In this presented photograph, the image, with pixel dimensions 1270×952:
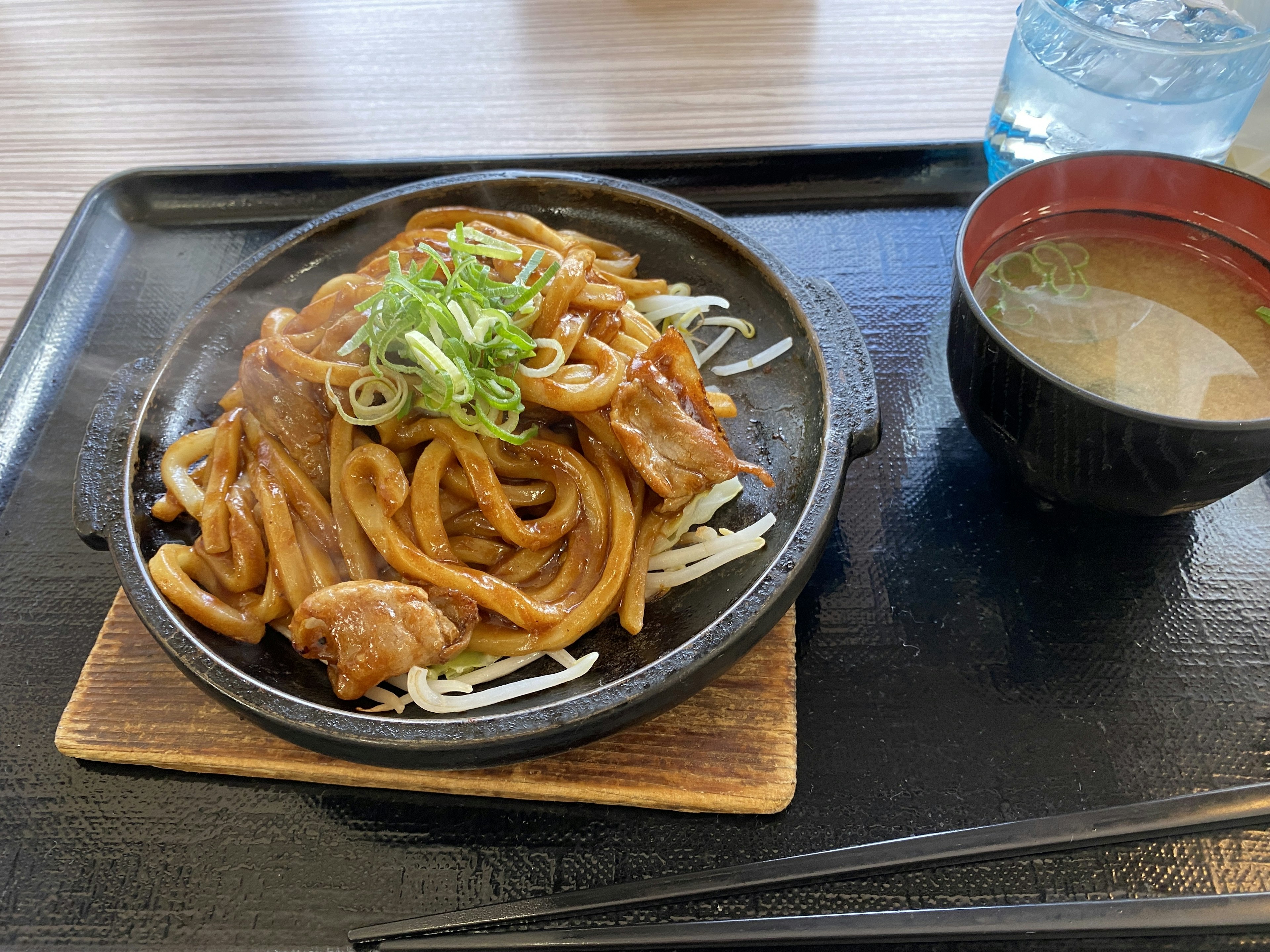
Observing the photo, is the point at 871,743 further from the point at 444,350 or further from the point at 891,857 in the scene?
the point at 444,350

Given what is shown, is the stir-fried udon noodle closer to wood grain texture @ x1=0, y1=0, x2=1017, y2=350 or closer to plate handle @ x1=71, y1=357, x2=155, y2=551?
plate handle @ x1=71, y1=357, x2=155, y2=551

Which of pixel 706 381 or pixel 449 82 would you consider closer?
pixel 706 381

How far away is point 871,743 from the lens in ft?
5.74

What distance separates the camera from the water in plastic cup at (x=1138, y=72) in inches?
90.1

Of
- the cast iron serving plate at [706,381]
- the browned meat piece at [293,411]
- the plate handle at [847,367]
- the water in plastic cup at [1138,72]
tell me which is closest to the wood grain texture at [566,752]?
the cast iron serving plate at [706,381]

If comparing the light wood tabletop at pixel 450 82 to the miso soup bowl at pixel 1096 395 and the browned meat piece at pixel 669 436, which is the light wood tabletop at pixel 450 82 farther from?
the browned meat piece at pixel 669 436

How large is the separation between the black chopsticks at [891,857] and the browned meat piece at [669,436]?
2.49 ft

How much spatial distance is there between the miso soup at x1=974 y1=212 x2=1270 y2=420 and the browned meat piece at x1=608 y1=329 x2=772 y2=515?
2.59 ft

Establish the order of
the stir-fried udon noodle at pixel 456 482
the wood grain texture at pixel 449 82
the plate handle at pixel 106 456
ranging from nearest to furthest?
the stir-fried udon noodle at pixel 456 482 < the plate handle at pixel 106 456 < the wood grain texture at pixel 449 82

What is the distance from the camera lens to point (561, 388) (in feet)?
5.92

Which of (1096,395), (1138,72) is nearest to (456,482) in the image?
(1096,395)

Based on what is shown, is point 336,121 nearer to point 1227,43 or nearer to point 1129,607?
point 1227,43

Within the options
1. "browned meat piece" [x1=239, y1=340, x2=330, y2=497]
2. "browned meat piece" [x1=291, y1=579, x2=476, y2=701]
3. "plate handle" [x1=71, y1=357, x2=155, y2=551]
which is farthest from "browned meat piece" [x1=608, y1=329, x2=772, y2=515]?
"plate handle" [x1=71, y1=357, x2=155, y2=551]

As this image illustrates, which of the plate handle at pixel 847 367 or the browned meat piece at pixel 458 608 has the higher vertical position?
the plate handle at pixel 847 367
